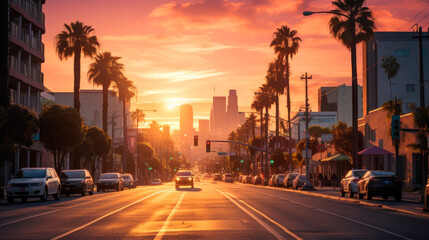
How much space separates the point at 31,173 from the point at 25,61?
2716 cm

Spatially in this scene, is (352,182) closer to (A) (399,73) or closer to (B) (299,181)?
(B) (299,181)

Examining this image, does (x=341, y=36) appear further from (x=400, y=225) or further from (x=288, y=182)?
(x=400, y=225)

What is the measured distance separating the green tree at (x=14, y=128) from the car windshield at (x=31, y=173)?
114 cm

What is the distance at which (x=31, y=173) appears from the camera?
106 feet

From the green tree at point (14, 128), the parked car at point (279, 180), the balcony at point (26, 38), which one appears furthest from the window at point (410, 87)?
the green tree at point (14, 128)

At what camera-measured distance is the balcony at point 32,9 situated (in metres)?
52.7

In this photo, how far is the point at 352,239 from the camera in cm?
1343

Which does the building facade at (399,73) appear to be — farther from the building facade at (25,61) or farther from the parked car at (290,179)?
the building facade at (25,61)

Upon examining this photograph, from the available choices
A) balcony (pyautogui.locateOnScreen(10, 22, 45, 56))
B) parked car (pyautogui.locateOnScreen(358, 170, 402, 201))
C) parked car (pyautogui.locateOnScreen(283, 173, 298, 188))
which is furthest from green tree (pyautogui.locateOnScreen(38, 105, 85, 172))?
parked car (pyautogui.locateOnScreen(358, 170, 402, 201))

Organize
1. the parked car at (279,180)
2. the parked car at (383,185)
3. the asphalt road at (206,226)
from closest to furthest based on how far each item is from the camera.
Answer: the asphalt road at (206,226)
the parked car at (383,185)
the parked car at (279,180)

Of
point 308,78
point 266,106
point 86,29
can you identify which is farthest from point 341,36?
point 266,106

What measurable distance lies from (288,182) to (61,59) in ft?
88.8

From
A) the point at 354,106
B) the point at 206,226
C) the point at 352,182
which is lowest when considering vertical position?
the point at 206,226

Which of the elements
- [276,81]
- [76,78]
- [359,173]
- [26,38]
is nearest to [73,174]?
[76,78]
